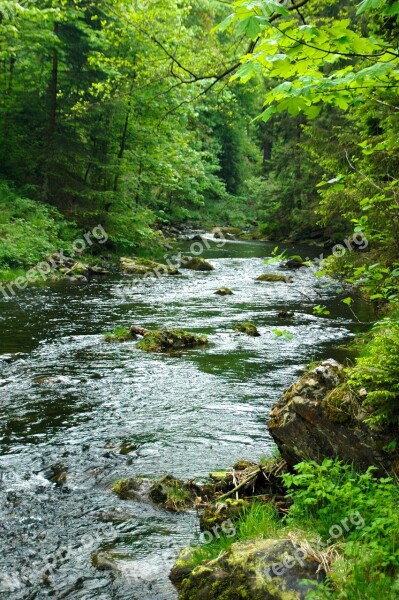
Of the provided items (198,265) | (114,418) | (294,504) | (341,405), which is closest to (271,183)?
(198,265)

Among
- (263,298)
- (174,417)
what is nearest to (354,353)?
(174,417)

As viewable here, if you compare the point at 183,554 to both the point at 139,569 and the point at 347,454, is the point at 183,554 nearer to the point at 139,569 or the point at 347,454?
the point at 139,569

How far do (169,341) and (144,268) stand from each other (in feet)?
33.9

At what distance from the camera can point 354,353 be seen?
10.1 m

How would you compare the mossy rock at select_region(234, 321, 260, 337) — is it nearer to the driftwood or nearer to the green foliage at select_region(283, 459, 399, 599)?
the driftwood

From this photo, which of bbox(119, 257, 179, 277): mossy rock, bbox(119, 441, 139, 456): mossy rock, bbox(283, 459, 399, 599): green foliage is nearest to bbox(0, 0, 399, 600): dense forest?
bbox(283, 459, 399, 599): green foliage

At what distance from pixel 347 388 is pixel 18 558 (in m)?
3.05


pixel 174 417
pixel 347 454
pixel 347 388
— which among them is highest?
pixel 347 388

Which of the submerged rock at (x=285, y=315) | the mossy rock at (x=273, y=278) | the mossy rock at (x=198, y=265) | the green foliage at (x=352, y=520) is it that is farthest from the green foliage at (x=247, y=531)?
the mossy rock at (x=198, y=265)

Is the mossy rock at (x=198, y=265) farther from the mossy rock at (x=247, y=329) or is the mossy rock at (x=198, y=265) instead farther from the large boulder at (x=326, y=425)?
the large boulder at (x=326, y=425)

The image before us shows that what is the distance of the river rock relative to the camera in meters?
3.31

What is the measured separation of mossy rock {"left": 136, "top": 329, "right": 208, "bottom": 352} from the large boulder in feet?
18.5

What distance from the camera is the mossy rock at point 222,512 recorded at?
443 centimetres

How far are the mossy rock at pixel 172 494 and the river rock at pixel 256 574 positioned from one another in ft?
4.11
